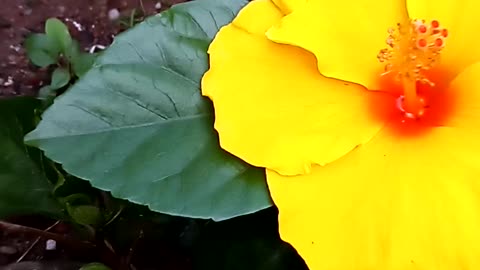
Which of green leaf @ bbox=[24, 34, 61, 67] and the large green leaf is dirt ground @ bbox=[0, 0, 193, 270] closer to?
green leaf @ bbox=[24, 34, 61, 67]

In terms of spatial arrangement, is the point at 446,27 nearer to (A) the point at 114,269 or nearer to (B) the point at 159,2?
(A) the point at 114,269

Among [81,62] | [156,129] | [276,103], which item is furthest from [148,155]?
[81,62]

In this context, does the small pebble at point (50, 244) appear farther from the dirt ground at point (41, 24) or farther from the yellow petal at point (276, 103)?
the yellow petal at point (276, 103)

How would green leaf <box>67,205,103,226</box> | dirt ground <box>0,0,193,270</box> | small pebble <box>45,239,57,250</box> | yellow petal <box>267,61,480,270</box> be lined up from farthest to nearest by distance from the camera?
dirt ground <box>0,0,193,270</box>, small pebble <box>45,239,57,250</box>, green leaf <box>67,205,103,226</box>, yellow petal <box>267,61,480,270</box>

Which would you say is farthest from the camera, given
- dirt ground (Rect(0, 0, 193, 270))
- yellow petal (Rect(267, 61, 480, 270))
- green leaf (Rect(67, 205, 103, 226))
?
dirt ground (Rect(0, 0, 193, 270))

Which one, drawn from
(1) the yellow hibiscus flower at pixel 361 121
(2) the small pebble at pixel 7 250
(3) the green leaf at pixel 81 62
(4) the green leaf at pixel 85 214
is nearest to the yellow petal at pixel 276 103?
(1) the yellow hibiscus flower at pixel 361 121

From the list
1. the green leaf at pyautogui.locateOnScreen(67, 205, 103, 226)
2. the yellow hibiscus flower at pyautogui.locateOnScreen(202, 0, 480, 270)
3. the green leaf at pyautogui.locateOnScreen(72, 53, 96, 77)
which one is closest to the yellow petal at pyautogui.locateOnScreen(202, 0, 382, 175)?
the yellow hibiscus flower at pyautogui.locateOnScreen(202, 0, 480, 270)

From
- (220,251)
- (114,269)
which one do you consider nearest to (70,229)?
(114,269)

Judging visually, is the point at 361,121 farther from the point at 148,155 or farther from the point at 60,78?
the point at 60,78
